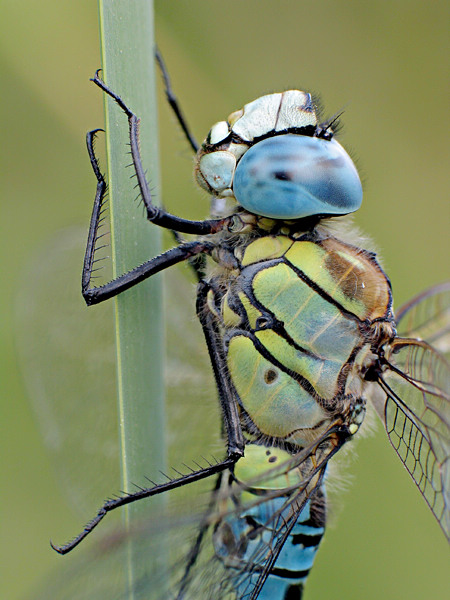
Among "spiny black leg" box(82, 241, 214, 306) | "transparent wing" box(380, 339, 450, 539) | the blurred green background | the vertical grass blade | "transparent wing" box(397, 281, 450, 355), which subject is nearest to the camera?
the vertical grass blade

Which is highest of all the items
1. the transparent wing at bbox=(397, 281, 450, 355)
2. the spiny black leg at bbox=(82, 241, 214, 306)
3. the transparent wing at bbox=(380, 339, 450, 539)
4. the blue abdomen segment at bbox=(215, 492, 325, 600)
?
the spiny black leg at bbox=(82, 241, 214, 306)

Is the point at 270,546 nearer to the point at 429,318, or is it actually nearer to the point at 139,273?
the point at 139,273

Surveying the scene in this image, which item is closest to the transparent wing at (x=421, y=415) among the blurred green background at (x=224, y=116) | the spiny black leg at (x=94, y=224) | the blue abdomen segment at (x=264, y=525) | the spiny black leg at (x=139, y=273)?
the blue abdomen segment at (x=264, y=525)

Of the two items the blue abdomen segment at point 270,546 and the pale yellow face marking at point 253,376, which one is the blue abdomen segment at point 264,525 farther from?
the pale yellow face marking at point 253,376

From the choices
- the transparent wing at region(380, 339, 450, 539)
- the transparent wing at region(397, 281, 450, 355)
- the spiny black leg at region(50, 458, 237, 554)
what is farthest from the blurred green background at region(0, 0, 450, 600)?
the transparent wing at region(397, 281, 450, 355)

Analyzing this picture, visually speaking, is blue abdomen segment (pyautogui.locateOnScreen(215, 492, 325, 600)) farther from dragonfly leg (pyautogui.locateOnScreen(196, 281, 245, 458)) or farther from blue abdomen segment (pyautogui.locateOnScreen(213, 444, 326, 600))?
dragonfly leg (pyautogui.locateOnScreen(196, 281, 245, 458))

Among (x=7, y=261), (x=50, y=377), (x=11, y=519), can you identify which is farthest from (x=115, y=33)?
(x=11, y=519)

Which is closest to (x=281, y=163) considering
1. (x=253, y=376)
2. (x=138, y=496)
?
(x=253, y=376)
